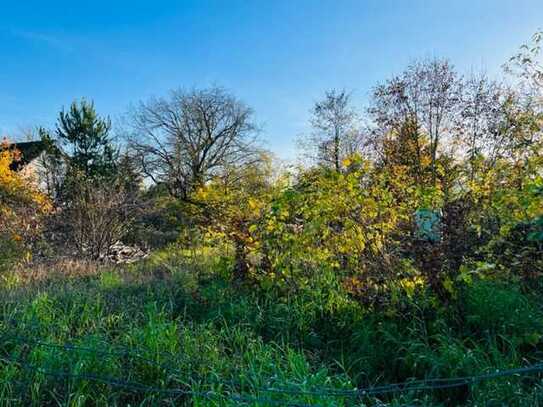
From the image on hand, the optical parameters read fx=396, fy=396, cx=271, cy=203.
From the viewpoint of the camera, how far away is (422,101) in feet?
50.6

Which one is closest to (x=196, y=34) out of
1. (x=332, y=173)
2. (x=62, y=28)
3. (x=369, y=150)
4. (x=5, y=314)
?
(x=62, y=28)

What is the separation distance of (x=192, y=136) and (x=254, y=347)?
21.0 m

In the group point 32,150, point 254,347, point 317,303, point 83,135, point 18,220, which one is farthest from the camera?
point 32,150

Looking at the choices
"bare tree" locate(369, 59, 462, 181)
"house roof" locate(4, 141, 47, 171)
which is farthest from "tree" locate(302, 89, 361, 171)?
"house roof" locate(4, 141, 47, 171)

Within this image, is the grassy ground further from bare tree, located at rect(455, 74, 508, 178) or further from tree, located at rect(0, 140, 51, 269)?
bare tree, located at rect(455, 74, 508, 178)

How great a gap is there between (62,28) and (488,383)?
7507 millimetres

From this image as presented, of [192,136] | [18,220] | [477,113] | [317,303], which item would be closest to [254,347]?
[317,303]

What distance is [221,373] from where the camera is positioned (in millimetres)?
2863

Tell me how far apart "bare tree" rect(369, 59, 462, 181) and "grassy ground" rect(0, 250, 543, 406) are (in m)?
12.6

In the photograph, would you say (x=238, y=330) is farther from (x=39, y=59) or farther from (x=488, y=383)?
(x=39, y=59)

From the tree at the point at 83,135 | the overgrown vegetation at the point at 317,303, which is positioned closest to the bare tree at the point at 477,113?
the overgrown vegetation at the point at 317,303

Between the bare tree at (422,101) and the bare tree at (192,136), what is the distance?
33.3 ft

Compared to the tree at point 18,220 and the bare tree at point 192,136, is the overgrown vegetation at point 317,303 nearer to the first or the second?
the tree at point 18,220

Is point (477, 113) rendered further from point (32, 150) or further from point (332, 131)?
point (32, 150)
